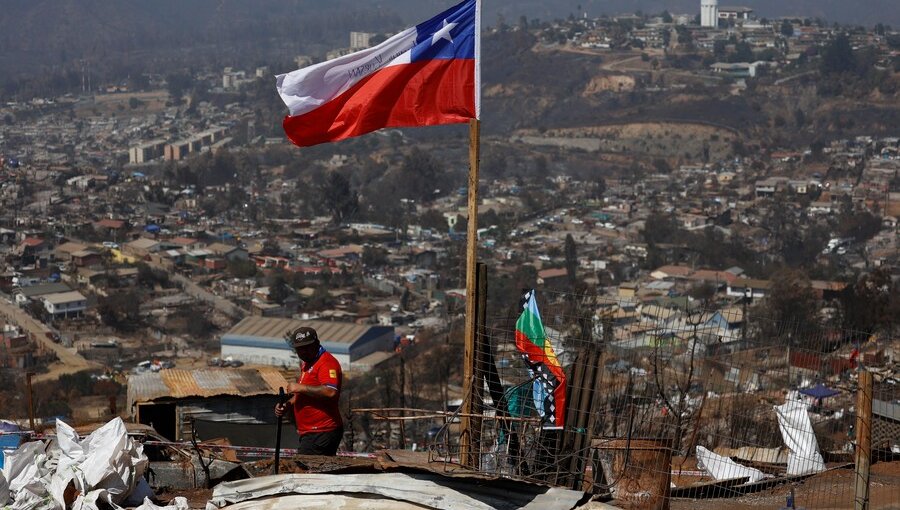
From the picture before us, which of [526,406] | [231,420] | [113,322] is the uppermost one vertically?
[526,406]

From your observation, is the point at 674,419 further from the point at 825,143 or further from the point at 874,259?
the point at 825,143

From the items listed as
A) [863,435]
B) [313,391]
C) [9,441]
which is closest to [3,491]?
[9,441]

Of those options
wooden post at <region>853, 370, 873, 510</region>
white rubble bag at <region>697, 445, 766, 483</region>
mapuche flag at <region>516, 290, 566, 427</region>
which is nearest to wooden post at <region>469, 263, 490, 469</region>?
mapuche flag at <region>516, 290, 566, 427</region>

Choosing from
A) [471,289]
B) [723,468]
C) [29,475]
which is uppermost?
[471,289]

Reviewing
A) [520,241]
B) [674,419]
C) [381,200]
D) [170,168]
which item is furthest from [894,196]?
[674,419]

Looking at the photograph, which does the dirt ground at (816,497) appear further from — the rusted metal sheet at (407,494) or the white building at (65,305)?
the white building at (65,305)

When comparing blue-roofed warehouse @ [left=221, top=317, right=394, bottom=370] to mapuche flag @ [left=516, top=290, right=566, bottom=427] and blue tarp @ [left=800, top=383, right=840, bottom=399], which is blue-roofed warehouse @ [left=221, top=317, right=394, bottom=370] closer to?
blue tarp @ [left=800, top=383, right=840, bottom=399]

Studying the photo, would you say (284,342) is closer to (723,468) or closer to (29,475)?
(723,468)
